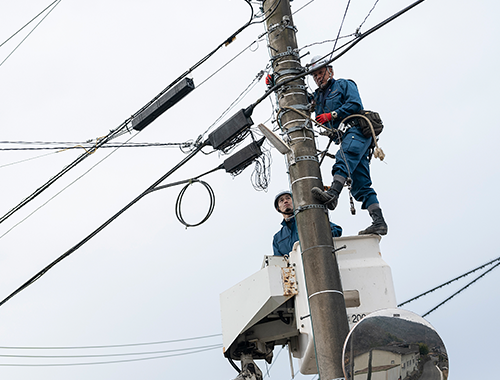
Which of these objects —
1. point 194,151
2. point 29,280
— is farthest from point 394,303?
point 29,280

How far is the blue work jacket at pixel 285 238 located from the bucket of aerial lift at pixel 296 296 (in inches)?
35.2

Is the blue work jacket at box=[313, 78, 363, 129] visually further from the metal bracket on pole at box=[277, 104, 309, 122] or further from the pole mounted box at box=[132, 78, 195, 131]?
the pole mounted box at box=[132, 78, 195, 131]

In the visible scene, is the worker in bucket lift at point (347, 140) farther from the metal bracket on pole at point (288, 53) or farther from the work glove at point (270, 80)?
the work glove at point (270, 80)

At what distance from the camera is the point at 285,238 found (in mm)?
6711

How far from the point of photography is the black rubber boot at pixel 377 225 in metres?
5.55

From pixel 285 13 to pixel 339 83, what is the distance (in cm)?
101

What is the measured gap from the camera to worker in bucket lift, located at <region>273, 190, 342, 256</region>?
6.66 meters

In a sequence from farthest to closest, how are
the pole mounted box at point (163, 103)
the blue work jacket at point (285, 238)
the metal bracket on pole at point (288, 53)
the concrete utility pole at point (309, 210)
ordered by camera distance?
the pole mounted box at point (163, 103) < the blue work jacket at point (285, 238) < the metal bracket on pole at point (288, 53) < the concrete utility pole at point (309, 210)

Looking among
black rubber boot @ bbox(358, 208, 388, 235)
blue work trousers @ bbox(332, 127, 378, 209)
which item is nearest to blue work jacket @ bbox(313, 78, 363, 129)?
blue work trousers @ bbox(332, 127, 378, 209)

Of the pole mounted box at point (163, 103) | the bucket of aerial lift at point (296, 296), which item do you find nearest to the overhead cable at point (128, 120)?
the pole mounted box at point (163, 103)

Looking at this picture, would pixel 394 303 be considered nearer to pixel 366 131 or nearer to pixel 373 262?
pixel 373 262

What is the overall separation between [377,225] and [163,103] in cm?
315

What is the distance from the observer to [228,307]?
578cm

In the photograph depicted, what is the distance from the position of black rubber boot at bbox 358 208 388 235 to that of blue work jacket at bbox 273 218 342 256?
1102mm
